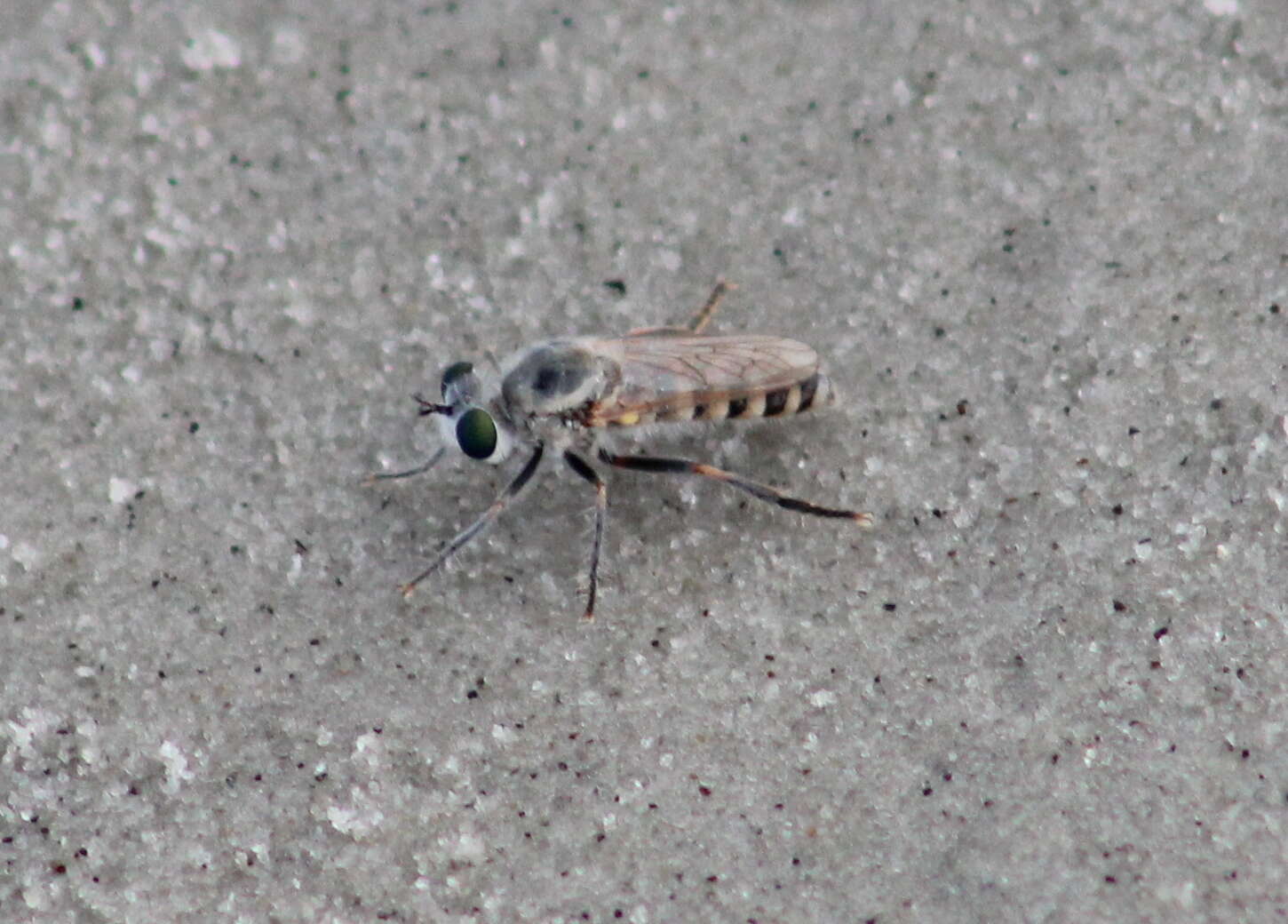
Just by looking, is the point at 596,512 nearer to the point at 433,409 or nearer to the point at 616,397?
the point at 616,397

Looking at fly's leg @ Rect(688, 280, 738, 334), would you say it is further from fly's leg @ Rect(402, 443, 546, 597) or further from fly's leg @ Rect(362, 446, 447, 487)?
fly's leg @ Rect(362, 446, 447, 487)

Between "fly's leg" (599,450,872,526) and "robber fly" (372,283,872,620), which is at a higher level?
"robber fly" (372,283,872,620)

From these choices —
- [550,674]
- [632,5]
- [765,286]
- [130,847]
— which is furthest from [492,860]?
[632,5]

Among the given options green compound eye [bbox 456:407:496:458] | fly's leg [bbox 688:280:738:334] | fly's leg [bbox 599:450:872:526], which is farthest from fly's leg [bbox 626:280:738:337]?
green compound eye [bbox 456:407:496:458]

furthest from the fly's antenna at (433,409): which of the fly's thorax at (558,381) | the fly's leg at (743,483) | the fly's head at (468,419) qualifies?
the fly's leg at (743,483)

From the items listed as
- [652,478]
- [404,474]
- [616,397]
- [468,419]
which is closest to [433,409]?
[468,419]

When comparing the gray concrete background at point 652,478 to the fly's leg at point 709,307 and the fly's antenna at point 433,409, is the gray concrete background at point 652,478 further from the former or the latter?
the fly's antenna at point 433,409
